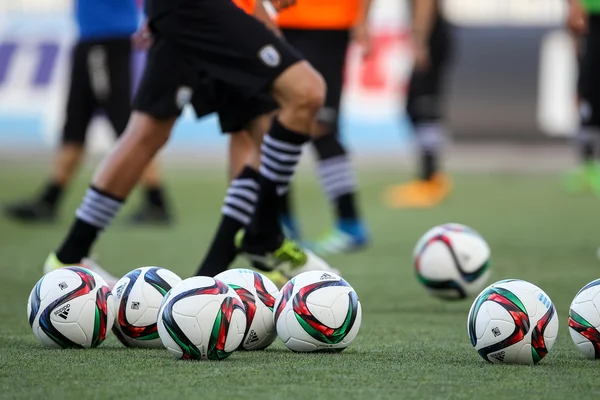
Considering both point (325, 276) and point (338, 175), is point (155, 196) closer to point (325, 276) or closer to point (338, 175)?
point (338, 175)

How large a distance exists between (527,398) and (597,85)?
647 cm

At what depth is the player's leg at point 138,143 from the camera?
534 centimetres

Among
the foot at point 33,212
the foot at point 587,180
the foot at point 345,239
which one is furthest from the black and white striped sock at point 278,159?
the foot at point 587,180

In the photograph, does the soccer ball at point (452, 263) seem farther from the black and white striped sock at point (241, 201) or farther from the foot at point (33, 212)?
the foot at point (33, 212)

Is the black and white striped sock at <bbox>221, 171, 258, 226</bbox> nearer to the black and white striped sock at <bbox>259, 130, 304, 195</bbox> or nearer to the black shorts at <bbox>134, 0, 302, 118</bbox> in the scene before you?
the black and white striped sock at <bbox>259, 130, 304, 195</bbox>

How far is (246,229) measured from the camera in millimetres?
5754

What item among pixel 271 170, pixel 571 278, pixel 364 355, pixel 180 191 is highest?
pixel 271 170

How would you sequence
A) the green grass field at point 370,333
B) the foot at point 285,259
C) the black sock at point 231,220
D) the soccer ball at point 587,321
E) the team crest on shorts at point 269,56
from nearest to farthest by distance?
the green grass field at point 370,333 → the soccer ball at point 587,321 → the team crest on shorts at point 269,56 → the black sock at point 231,220 → the foot at point 285,259

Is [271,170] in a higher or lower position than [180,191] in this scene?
higher

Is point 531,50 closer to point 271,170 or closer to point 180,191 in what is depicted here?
point 180,191

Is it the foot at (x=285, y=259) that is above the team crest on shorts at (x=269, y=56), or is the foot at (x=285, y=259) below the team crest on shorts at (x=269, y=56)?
below

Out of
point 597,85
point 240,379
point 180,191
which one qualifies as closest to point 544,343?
point 240,379

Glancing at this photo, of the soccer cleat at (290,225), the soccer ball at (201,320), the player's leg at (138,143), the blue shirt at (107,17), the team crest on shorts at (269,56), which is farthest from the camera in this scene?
the blue shirt at (107,17)

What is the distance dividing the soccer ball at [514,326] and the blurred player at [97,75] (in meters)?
5.24
